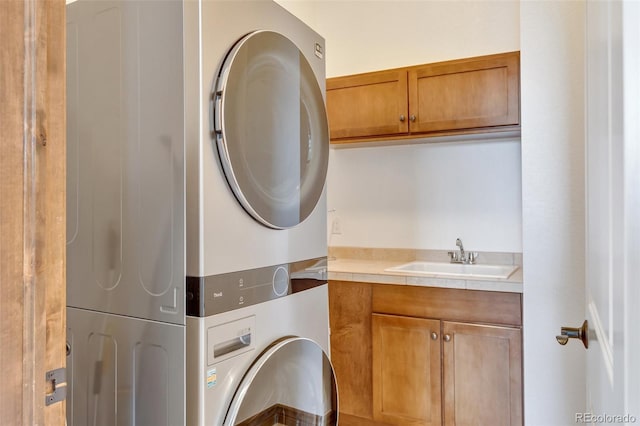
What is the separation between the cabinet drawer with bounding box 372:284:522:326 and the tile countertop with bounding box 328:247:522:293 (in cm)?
3

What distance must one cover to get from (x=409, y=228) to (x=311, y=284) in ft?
5.28

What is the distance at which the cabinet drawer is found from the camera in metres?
2.11

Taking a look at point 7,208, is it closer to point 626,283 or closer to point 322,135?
point 626,283

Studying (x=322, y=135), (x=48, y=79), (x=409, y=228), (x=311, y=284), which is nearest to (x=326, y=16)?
(x=409, y=228)

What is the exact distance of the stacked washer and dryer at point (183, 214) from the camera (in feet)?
3.47

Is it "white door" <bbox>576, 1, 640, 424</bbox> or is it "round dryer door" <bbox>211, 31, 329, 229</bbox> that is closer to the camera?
"white door" <bbox>576, 1, 640, 424</bbox>

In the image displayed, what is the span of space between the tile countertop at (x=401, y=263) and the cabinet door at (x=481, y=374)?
8.1 inches

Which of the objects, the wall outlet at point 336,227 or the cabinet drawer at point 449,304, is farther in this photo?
the wall outlet at point 336,227

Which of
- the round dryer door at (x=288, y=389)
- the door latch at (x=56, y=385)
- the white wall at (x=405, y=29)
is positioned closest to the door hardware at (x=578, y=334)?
the round dryer door at (x=288, y=389)

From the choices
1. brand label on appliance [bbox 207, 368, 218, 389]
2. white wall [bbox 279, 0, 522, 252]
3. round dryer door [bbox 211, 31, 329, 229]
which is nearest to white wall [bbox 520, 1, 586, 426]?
white wall [bbox 279, 0, 522, 252]

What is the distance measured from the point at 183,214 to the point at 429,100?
1.85 meters

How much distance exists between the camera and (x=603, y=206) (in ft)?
2.50

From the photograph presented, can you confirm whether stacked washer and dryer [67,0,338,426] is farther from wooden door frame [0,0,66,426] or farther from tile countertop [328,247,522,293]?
tile countertop [328,247,522,293]

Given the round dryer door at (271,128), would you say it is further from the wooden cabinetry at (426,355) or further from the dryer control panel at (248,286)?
the wooden cabinetry at (426,355)
